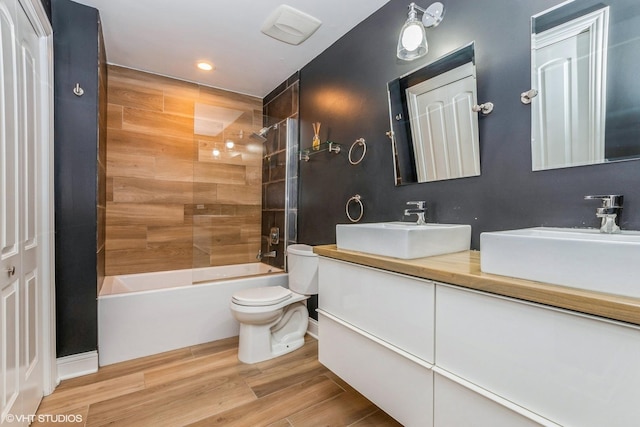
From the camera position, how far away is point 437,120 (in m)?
1.60

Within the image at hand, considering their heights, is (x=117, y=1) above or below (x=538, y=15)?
above

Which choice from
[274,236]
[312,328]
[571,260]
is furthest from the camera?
[274,236]

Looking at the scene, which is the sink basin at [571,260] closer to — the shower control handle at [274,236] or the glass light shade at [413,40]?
the glass light shade at [413,40]

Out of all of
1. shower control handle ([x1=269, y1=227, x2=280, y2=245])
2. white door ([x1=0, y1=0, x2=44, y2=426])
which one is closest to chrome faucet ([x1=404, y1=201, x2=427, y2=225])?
shower control handle ([x1=269, y1=227, x2=280, y2=245])

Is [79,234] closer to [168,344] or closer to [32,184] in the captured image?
[32,184]

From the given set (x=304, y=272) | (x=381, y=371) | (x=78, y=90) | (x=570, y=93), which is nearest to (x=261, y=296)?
(x=304, y=272)

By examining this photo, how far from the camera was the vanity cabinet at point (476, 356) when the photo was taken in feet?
2.26

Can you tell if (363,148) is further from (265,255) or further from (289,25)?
(265,255)

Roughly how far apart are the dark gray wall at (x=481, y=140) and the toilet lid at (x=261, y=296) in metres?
0.54

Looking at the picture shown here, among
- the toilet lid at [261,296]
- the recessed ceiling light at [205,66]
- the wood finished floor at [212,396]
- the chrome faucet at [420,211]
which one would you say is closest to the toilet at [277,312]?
the toilet lid at [261,296]

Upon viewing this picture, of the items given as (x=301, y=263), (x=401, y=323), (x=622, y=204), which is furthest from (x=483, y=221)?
(x=301, y=263)

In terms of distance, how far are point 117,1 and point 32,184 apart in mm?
1253

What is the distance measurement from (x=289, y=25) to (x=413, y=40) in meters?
0.95

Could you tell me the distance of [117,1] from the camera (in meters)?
1.84
